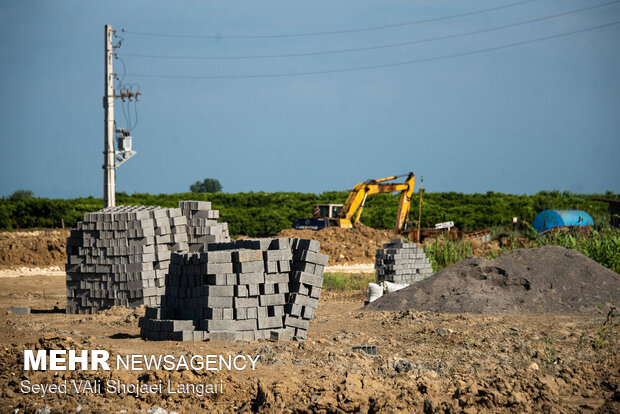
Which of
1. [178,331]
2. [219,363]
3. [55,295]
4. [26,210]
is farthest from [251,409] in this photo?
[26,210]

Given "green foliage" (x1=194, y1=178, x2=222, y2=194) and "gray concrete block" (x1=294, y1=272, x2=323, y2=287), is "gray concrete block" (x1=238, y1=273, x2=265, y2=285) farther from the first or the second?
"green foliage" (x1=194, y1=178, x2=222, y2=194)

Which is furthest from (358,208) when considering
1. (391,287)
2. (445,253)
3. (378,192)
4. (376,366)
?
(376,366)

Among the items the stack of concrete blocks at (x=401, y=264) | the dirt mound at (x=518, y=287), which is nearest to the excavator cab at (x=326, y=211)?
the stack of concrete blocks at (x=401, y=264)

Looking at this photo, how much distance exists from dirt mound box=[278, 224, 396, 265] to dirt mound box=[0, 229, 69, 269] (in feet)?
30.8

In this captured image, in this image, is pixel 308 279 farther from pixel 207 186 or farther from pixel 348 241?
pixel 207 186

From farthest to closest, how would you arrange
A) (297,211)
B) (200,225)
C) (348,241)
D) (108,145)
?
(297,211) → (348,241) → (108,145) → (200,225)

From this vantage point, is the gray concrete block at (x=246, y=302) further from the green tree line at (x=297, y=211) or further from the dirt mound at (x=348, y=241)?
the green tree line at (x=297, y=211)

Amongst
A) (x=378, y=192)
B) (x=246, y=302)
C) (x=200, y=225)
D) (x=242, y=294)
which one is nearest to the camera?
(x=242, y=294)

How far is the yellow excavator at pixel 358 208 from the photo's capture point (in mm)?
29328

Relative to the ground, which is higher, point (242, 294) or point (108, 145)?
point (108, 145)

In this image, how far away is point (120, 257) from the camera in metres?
13.7

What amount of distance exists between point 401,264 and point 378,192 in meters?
12.5

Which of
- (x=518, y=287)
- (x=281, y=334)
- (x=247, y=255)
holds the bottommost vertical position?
(x=281, y=334)

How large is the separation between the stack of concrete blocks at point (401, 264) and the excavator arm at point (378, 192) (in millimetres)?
10950
